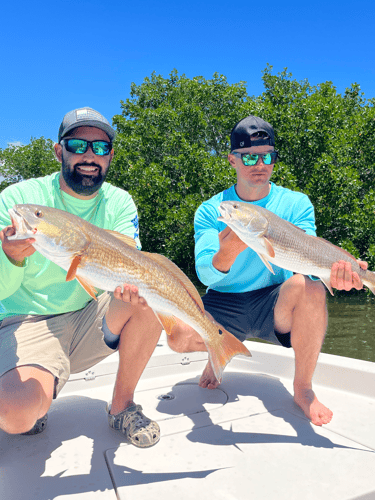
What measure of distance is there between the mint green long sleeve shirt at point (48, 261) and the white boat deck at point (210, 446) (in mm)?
795

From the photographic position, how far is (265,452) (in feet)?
7.26

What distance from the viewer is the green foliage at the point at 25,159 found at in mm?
40656

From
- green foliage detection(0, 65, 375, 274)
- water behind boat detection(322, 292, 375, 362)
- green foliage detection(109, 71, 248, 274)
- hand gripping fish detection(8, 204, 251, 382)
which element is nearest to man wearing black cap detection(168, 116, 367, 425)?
hand gripping fish detection(8, 204, 251, 382)

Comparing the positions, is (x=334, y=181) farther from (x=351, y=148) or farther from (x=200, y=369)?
Result: (x=200, y=369)

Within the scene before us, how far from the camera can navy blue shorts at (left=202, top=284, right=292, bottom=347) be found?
2.97 m

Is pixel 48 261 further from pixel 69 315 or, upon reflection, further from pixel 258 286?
pixel 258 286

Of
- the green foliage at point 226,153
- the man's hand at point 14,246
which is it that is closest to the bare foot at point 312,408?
the man's hand at point 14,246

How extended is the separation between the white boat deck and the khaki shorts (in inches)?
15.4

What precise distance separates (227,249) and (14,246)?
47.2 inches

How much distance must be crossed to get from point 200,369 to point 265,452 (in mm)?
1577

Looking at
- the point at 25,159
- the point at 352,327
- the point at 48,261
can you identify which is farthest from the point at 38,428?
the point at 25,159

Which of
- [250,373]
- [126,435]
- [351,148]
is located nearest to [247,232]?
[126,435]

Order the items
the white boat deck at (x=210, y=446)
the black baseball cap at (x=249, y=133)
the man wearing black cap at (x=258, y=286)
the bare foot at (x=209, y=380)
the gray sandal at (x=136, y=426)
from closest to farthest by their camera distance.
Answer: the white boat deck at (x=210, y=446)
the gray sandal at (x=136, y=426)
the man wearing black cap at (x=258, y=286)
the black baseball cap at (x=249, y=133)
the bare foot at (x=209, y=380)

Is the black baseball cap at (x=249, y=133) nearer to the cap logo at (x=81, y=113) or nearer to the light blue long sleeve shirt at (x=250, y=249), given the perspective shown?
the light blue long sleeve shirt at (x=250, y=249)
